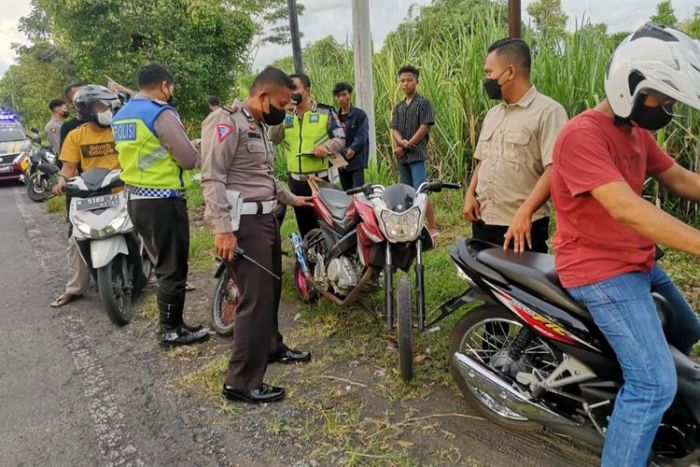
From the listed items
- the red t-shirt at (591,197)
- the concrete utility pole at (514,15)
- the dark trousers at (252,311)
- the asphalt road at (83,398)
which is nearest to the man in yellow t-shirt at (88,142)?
the asphalt road at (83,398)

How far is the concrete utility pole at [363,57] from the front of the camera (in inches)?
255

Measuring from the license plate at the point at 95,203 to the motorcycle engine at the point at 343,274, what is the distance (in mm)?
2057

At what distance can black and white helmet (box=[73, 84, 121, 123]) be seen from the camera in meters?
4.13

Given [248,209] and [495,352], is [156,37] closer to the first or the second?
[248,209]

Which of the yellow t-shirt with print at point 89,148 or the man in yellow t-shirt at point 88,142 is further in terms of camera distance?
the yellow t-shirt with print at point 89,148

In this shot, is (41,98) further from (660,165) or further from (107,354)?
(660,165)

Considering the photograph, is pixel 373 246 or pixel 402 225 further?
pixel 373 246

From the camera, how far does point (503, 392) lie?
7.46 feet

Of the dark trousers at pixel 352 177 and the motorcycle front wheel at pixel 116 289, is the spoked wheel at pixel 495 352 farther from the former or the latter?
the dark trousers at pixel 352 177

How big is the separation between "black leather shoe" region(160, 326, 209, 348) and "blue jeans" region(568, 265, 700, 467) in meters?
2.70

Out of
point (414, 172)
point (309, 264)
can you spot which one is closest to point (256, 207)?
point (309, 264)

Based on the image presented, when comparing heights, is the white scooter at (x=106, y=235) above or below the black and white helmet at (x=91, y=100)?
below

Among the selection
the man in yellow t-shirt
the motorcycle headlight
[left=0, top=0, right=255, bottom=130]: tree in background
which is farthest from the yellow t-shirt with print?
[left=0, top=0, right=255, bottom=130]: tree in background

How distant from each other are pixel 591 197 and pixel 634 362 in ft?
1.98
